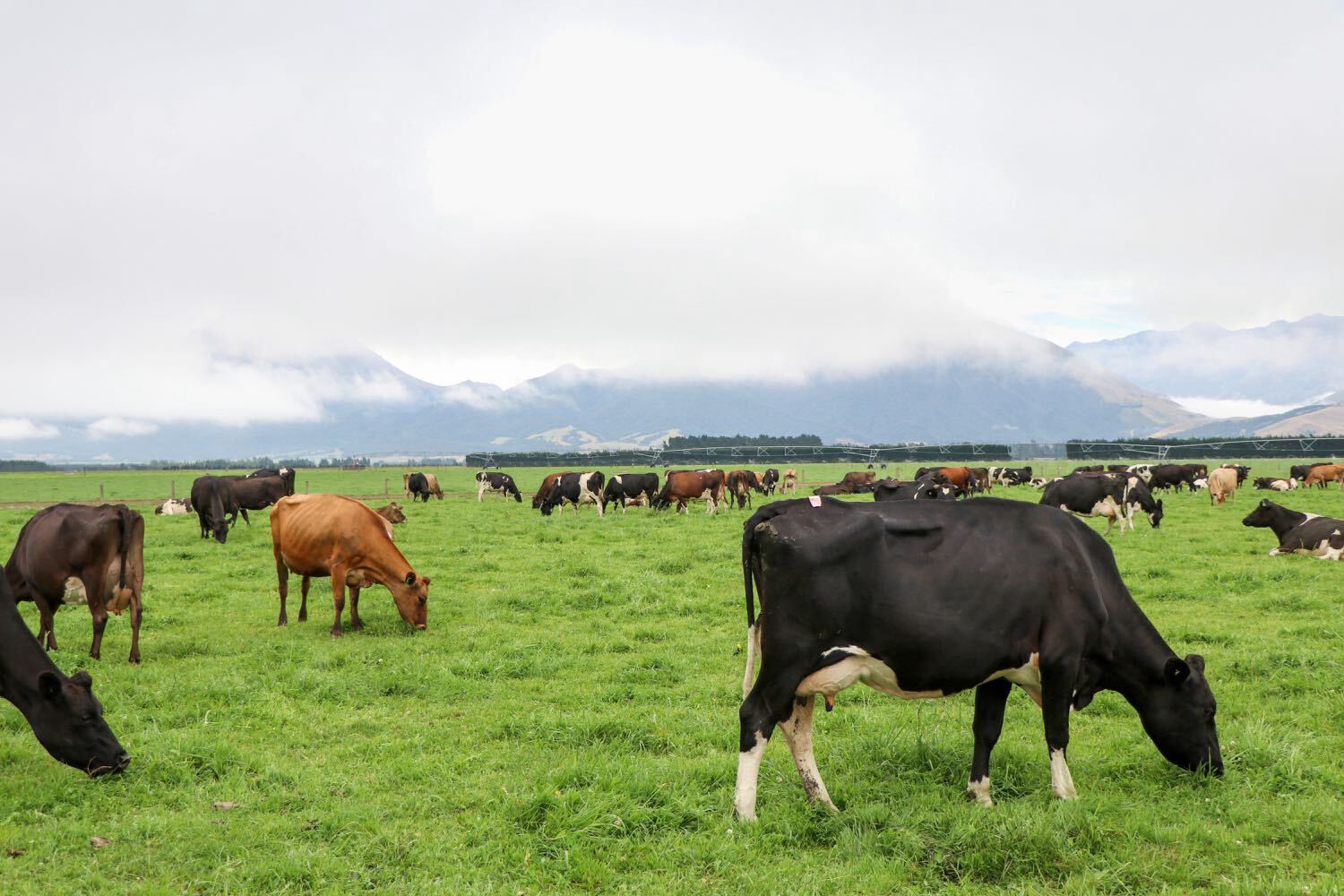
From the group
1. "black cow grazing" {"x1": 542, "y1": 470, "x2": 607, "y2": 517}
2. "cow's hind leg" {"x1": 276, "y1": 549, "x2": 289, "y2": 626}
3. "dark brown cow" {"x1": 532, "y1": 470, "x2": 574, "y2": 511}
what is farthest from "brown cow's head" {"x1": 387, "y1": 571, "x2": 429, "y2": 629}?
"dark brown cow" {"x1": 532, "y1": 470, "x2": 574, "y2": 511}

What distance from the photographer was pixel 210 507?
961 inches

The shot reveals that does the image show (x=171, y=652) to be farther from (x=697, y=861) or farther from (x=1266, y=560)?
(x=1266, y=560)

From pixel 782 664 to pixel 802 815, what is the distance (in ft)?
3.95

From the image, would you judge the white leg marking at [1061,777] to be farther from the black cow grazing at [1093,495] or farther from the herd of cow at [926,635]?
the black cow grazing at [1093,495]

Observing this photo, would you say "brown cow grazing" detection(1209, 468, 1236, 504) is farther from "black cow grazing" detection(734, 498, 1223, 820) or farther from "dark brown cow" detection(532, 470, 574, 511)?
"black cow grazing" detection(734, 498, 1223, 820)

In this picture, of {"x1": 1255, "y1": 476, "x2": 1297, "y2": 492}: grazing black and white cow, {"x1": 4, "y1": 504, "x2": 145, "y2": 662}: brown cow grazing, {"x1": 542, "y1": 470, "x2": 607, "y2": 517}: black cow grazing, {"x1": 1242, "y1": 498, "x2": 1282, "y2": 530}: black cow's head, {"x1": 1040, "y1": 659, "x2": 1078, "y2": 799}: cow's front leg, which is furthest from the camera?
{"x1": 1255, "y1": 476, "x2": 1297, "y2": 492}: grazing black and white cow

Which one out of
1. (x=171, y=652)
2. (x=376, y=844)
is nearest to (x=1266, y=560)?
(x=376, y=844)

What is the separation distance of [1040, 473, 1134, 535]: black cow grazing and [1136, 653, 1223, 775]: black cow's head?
20388 mm

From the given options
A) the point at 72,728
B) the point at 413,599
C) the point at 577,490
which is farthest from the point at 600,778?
the point at 577,490

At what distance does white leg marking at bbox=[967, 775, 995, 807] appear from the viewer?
6375 millimetres

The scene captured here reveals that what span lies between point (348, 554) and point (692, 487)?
2350cm

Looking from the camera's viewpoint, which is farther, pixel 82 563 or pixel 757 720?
pixel 82 563

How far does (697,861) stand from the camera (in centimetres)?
566

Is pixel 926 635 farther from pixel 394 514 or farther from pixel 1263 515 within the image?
pixel 394 514
